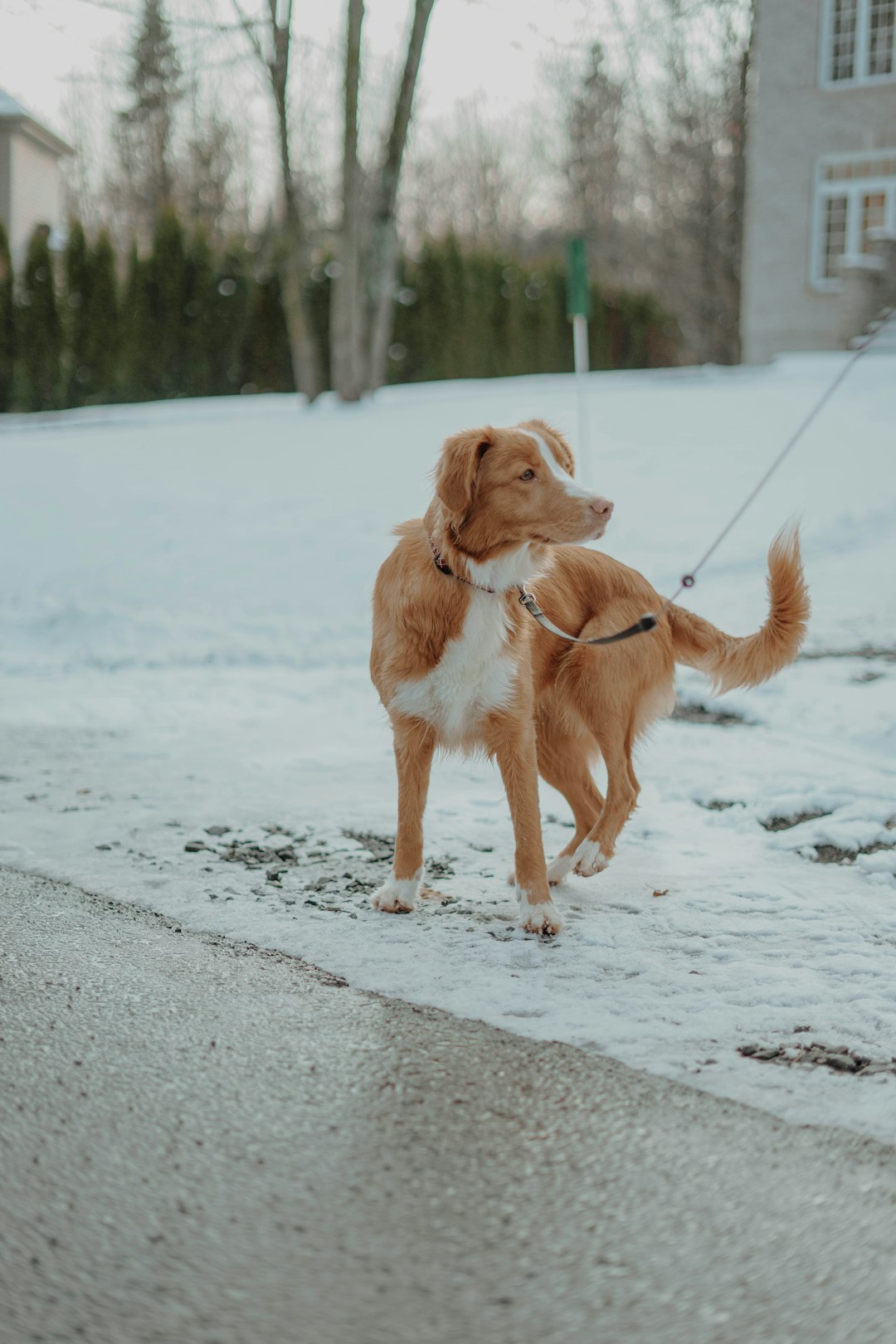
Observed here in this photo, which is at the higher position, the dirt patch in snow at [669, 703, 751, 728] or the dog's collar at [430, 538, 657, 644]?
the dog's collar at [430, 538, 657, 644]

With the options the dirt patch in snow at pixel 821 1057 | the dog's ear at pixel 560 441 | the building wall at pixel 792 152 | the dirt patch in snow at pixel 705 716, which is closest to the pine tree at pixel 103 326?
the building wall at pixel 792 152

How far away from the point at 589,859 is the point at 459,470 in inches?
55.5

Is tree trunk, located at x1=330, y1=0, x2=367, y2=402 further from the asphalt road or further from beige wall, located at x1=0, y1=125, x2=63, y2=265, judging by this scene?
beige wall, located at x1=0, y1=125, x2=63, y2=265

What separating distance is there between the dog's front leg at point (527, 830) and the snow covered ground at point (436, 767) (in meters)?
0.08

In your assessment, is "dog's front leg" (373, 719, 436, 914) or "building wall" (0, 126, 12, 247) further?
"building wall" (0, 126, 12, 247)

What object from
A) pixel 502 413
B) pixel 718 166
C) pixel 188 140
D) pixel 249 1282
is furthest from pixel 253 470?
pixel 188 140

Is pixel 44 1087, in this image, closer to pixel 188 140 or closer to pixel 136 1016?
pixel 136 1016

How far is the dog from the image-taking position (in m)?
4.39

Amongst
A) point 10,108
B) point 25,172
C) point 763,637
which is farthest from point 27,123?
point 763,637

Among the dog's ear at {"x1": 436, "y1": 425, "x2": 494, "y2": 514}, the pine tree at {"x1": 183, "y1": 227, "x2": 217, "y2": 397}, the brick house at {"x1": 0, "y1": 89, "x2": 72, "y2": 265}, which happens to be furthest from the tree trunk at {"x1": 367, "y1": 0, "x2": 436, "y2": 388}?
the brick house at {"x1": 0, "y1": 89, "x2": 72, "y2": 265}

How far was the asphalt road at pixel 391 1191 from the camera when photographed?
2.05m

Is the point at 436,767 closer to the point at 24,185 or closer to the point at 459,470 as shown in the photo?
the point at 459,470

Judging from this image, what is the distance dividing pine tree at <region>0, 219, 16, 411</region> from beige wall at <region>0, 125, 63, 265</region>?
10301 mm

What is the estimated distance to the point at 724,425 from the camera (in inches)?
672
